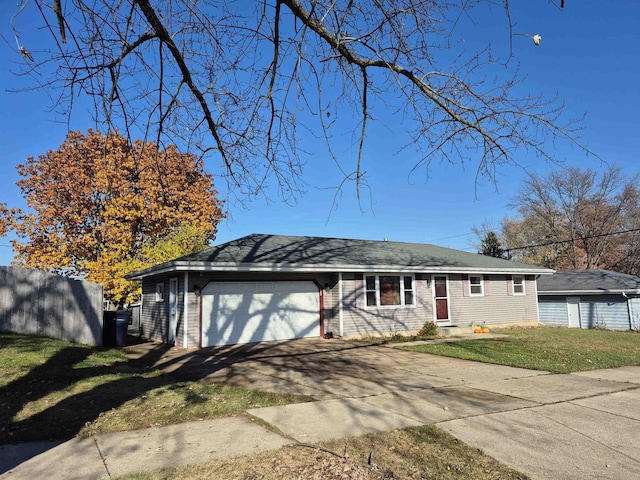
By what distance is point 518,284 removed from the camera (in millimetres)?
20844

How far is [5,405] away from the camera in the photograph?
5.64 m

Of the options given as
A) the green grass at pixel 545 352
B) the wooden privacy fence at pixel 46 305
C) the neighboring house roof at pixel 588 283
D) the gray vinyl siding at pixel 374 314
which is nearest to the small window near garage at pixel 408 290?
the gray vinyl siding at pixel 374 314

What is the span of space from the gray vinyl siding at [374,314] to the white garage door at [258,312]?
3.83ft

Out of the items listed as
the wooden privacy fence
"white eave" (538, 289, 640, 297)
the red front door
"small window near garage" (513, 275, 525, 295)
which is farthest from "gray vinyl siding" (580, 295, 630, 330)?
the wooden privacy fence

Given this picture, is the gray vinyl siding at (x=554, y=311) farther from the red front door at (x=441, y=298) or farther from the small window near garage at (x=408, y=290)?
the small window near garage at (x=408, y=290)

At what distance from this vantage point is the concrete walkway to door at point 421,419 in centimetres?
404

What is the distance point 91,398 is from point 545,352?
438 inches

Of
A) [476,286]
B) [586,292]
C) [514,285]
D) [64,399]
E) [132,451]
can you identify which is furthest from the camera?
[586,292]

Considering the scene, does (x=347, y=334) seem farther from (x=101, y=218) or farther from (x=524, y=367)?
(x=101, y=218)

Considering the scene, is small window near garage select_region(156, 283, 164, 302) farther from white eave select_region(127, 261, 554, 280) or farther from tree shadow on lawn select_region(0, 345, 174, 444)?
tree shadow on lawn select_region(0, 345, 174, 444)

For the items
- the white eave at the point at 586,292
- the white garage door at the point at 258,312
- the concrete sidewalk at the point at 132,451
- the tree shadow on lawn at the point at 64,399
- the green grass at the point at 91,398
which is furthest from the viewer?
the white eave at the point at 586,292

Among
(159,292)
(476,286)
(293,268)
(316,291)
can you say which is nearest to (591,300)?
(476,286)

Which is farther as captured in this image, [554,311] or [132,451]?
[554,311]

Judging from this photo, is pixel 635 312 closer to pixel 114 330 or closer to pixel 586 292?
pixel 586 292
